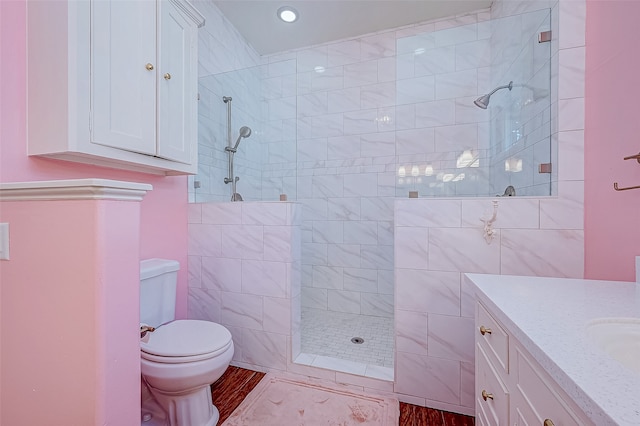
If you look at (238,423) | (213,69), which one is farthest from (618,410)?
(213,69)

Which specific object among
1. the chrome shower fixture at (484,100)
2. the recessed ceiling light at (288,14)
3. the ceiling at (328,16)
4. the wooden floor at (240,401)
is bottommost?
the wooden floor at (240,401)

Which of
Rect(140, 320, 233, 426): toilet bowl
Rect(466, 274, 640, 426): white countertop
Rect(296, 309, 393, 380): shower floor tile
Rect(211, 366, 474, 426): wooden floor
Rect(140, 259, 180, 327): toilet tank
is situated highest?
Rect(466, 274, 640, 426): white countertop

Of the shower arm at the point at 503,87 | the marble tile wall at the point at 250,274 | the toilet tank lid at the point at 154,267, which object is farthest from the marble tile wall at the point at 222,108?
the shower arm at the point at 503,87

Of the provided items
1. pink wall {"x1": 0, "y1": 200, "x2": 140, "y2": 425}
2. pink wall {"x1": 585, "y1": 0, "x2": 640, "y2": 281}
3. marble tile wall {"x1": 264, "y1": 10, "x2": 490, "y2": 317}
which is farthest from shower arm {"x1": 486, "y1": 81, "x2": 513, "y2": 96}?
pink wall {"x1": 0, "y1": 200, "x2": 140, "y2": 425}

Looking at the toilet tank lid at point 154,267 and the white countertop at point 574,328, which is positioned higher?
Answer: the white countertop at point 574,328

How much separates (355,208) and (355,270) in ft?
1.98

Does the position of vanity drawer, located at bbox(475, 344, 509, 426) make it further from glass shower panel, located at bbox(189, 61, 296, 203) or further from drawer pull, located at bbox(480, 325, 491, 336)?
glass shower panel, located at bbox(189, 61, 296, 203)

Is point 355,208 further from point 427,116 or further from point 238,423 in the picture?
point 238,423

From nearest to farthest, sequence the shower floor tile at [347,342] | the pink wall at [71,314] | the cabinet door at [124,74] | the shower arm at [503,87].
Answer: the pink wall at [71,314] → the cabinet door at [124,74] → the shower floor tile at [347,342] → the shower arm at [503,87]

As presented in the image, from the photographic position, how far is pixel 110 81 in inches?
46.1

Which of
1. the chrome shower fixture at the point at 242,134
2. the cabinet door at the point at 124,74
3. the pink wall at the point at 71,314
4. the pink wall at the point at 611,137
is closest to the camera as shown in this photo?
the pink wall at the point at 71,314

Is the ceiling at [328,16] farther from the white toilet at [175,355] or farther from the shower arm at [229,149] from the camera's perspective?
the white toilet at [175,355]

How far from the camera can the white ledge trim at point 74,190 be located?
2.33 feet

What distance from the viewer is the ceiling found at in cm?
221
